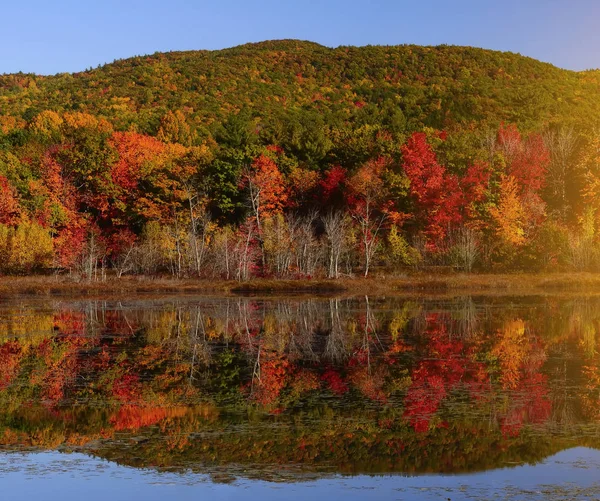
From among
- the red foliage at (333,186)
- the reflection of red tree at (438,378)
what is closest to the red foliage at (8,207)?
the red foliage at (333,186)

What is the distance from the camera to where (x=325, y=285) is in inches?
1784

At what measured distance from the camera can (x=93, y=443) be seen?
487 inches

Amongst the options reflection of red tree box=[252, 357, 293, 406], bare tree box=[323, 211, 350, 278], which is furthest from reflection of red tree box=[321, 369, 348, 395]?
bare tree box=[323, 211, 350, 278]

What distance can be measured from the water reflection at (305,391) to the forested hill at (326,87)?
4703cm

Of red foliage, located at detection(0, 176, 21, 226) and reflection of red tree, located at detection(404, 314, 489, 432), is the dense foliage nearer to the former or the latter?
red foliage, located at detection(0, 176, 21, 226)

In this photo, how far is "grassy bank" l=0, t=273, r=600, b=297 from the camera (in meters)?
44.2

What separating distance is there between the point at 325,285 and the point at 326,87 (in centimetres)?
5626

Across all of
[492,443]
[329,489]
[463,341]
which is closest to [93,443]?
[329,489]

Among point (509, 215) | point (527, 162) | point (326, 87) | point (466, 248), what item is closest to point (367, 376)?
point (466, 248)

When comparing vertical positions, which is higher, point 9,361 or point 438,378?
point 438,378

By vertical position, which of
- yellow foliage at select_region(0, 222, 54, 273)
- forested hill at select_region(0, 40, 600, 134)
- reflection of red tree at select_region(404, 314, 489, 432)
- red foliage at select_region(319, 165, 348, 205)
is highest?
forested hill at select_region(0, 40, 600, 134)

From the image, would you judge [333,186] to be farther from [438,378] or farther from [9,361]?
[438,378]

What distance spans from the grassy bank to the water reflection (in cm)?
1485

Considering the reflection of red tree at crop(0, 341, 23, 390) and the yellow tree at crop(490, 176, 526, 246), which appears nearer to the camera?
the reflection of red tree at crop(0, 341, 23, 390)
